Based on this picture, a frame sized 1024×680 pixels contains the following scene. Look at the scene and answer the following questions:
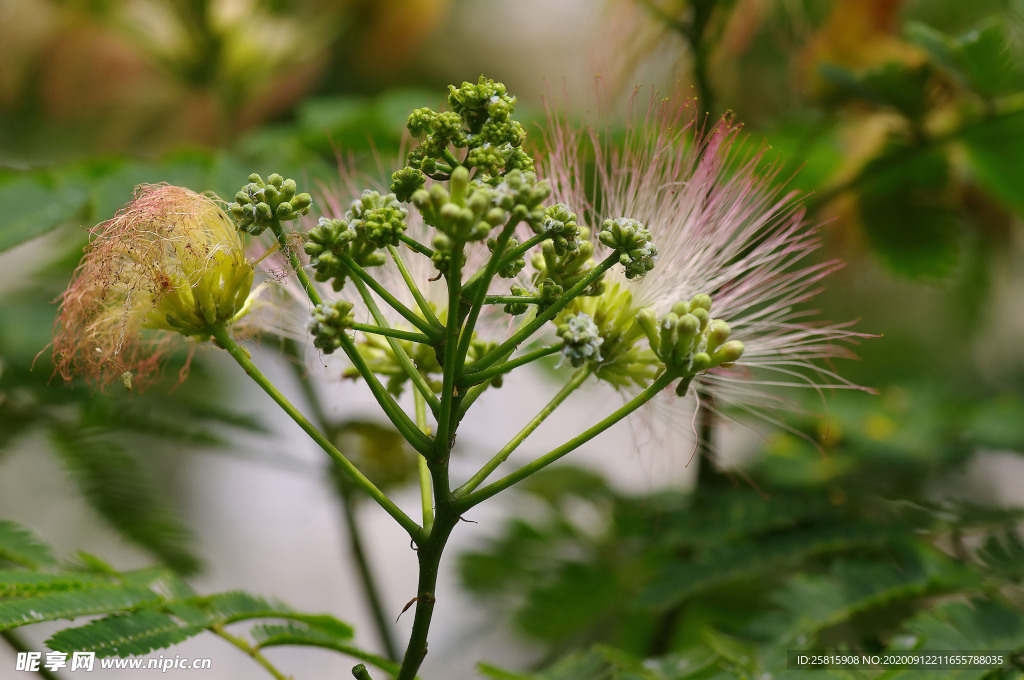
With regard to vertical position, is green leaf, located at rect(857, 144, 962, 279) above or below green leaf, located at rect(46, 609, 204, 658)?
above

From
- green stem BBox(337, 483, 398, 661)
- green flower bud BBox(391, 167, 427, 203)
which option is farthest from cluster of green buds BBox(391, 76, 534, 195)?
green stem BBox(337, 483, 398, 661)

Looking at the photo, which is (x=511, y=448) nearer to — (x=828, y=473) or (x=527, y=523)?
(x=828, y=473)

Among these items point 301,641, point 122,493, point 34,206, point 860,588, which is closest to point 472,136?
point 301,641

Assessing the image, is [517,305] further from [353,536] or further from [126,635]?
[353,536]

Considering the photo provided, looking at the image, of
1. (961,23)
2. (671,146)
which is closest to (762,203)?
(671,146)

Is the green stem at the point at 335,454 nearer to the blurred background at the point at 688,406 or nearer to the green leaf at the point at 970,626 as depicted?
the blurred background at the point at 688,406

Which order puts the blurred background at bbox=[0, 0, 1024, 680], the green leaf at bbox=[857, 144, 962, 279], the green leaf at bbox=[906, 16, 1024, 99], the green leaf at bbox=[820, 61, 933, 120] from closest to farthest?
the blurred background at bbox=[0, 0, 1024, 680], the green leaf at bbox=[906, 16, 1024, 99], the green leaf at bbox=[820, 61, 933, 120], the green leaf at bbox=[857, 144, 962, 279]

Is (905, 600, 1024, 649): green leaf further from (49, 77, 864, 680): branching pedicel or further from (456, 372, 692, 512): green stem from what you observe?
(456, 372, 692, 512): green stem

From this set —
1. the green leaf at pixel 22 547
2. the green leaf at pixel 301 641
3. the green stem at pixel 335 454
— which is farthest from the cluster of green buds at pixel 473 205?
the green leaf at pixel 22 547
